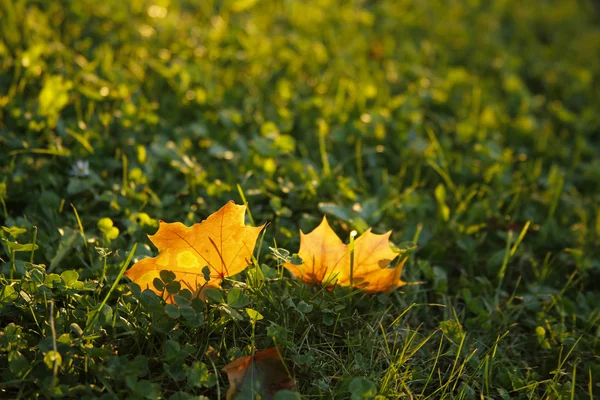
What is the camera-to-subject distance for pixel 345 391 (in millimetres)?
1429

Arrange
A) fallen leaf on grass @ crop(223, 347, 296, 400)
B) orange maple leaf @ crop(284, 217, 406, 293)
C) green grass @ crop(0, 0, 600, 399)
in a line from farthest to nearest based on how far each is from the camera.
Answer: orange maple leaf @ crop(284, 217, 406, 293) < green grass @ crop(0, 0, 600, 399) < fallen leaf on grass @ crop(223, 347, 296, 400)

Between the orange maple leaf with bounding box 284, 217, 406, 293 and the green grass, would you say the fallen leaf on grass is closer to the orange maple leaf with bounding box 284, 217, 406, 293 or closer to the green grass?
the green grass

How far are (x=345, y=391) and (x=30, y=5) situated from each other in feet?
7.39

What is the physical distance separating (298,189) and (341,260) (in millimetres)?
455

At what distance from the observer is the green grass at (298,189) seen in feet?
4.86

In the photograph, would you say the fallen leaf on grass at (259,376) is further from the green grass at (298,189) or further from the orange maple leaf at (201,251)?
the orange maple leaf at (201,251)

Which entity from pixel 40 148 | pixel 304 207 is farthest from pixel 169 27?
pixel 304 207

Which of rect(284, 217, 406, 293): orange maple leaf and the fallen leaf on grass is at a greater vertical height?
rect(284, 217, 406, 293): orange maple leaf

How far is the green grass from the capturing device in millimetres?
1482

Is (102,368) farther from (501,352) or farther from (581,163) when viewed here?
(581,163)

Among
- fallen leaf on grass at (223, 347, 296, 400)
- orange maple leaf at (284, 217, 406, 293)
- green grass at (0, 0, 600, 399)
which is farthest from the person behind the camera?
orange maple leaf at (284, 217, 406, 293)

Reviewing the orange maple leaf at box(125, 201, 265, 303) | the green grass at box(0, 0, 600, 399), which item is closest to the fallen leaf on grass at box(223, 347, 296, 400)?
the green grass at box(0, 0, 600, 399)

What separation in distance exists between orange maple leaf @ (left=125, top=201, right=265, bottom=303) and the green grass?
2.3 inches

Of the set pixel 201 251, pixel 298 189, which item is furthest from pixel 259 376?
pixel 298 189
